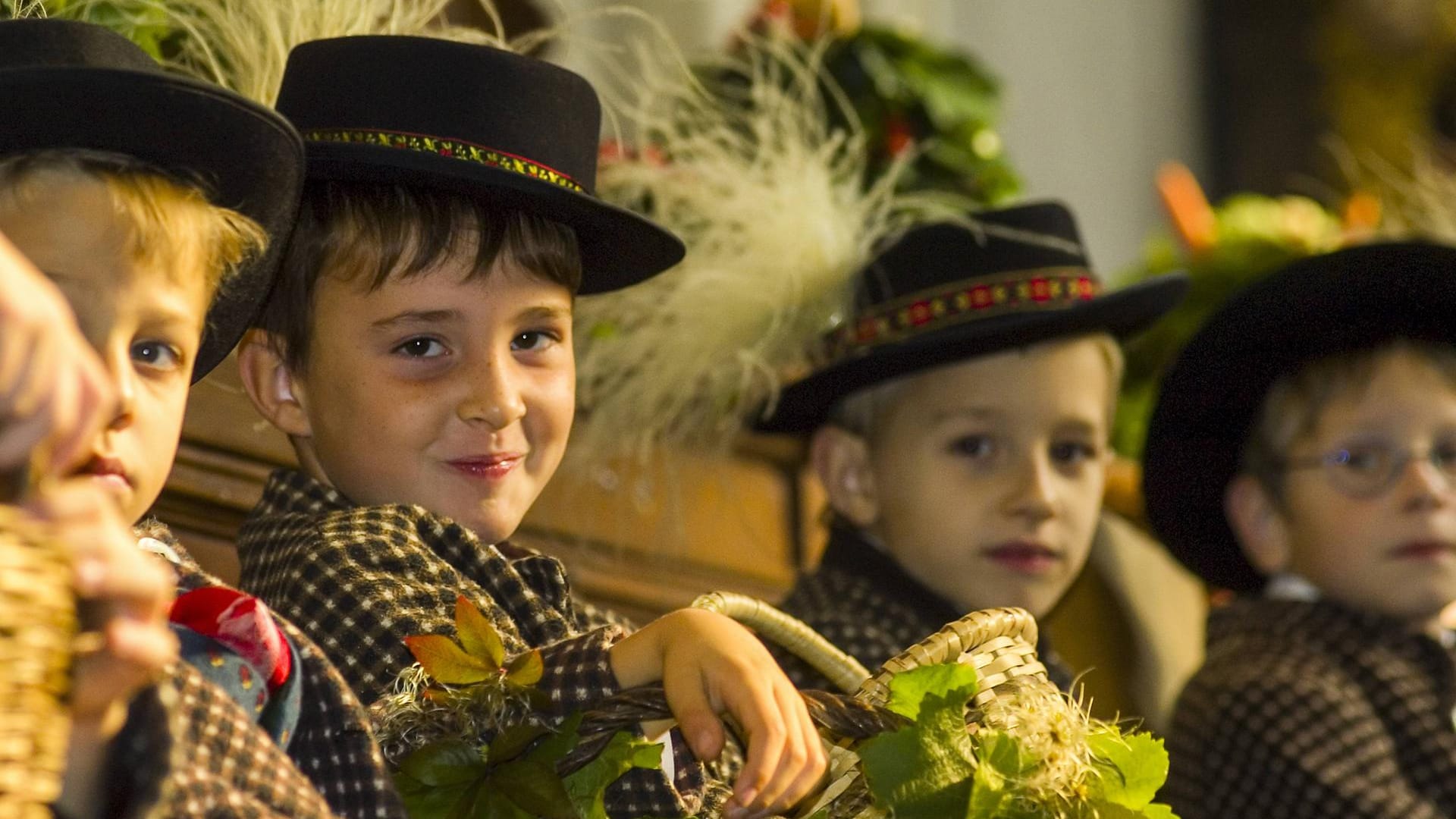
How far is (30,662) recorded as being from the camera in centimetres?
80

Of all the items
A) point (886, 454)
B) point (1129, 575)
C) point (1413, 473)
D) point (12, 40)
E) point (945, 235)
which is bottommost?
point (1129, 575)

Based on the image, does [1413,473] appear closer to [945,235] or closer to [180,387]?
[945,235]

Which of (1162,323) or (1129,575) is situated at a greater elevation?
(1162,323)

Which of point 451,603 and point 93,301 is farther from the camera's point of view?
point 451,603

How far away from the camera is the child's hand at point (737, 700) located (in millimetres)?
1125

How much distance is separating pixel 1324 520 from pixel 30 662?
173 cm

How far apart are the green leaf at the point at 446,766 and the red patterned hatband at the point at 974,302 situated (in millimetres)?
1028

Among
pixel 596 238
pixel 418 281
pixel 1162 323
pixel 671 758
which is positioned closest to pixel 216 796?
pixel 671 758

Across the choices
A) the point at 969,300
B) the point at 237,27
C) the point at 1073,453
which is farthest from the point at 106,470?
the point at 1073,453

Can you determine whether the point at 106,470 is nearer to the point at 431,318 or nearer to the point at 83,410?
the point at 83,410

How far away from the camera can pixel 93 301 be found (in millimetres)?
1143

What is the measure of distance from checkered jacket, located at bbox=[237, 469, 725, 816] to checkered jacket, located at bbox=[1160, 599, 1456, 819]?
0.83 metres

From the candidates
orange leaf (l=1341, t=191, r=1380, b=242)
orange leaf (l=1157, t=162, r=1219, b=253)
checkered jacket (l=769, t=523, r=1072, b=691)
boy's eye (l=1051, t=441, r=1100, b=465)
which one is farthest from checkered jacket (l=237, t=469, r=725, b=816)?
orange leaf (l=1341, t=191, r=1380, b=242)

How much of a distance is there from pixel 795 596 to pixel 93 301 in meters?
1.12
